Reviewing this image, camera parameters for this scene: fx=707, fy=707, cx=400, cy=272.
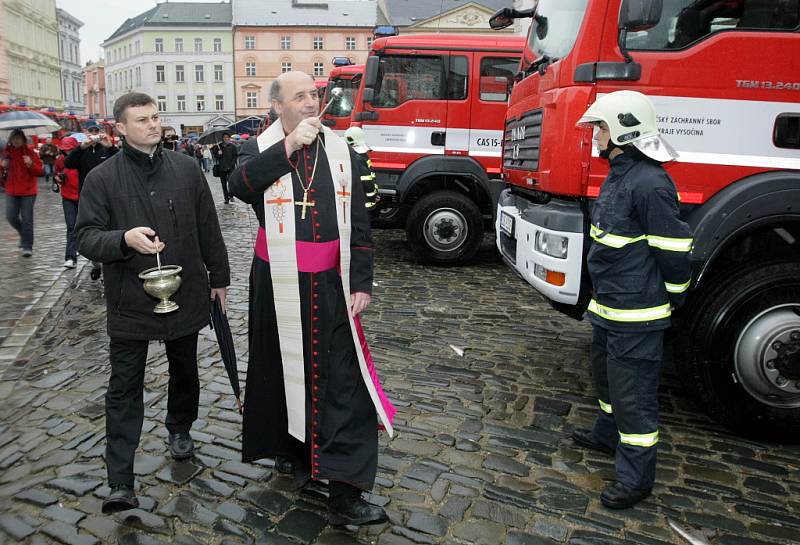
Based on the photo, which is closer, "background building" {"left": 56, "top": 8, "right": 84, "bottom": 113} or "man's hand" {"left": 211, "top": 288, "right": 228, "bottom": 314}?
"man's hand" {"left": 211, "top": 288, "right": 228, "bottom": 314}

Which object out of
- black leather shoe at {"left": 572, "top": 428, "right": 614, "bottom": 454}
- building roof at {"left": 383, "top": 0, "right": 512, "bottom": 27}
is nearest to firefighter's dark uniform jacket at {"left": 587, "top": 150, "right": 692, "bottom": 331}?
black leather shoe at {"left": 572, "top": 428, "right": 614, "bottom": 454}

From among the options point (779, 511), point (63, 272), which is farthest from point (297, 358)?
point (63, 272)

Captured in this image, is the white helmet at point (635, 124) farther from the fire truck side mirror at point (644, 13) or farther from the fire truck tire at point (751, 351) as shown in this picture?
the fire truck tire at point (751, 351)

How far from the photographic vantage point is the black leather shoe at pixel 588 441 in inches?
157

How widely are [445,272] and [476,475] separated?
5.65 m

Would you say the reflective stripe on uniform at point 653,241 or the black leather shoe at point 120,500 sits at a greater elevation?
the reflective stripe on uniform at point 653,241

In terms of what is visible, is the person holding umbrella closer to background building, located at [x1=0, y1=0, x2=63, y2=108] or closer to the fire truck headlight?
the fire truck headlight

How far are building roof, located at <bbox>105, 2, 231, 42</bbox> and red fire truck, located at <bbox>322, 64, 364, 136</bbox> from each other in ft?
246

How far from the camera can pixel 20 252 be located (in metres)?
10.2

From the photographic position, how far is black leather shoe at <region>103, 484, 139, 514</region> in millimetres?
3266

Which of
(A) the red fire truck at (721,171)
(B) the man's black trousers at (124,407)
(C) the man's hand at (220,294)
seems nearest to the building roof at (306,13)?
(A) the red fire truck at (721,171)

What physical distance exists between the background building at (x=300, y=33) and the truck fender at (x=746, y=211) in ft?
243

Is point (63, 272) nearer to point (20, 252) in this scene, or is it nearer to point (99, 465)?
point (20, 252)

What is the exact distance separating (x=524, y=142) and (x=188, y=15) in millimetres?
89830
